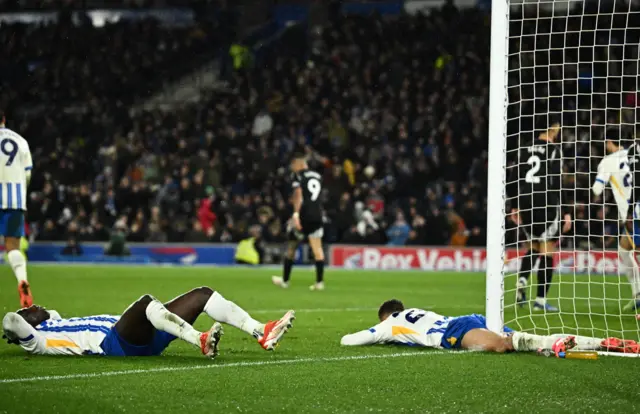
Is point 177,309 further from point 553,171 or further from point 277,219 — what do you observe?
point 277,219

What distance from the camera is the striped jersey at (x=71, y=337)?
714cm

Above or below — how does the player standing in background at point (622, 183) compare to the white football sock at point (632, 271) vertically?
above

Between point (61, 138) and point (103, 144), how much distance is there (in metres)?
1.43

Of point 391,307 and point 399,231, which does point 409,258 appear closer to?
point 399,231

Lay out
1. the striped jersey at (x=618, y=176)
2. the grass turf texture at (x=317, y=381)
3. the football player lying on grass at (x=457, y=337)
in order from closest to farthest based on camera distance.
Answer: the grass turf texture at (x=317, y=381) → the football player lying on grass at (x=457, y=337) → the striped jersey at (x=618, y=176)

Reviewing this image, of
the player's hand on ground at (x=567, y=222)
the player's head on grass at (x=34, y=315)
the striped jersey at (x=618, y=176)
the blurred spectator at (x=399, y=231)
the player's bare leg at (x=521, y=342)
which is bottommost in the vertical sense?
the player's bare leg at (x=521, y=342)

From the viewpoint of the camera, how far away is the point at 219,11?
33.8 metres

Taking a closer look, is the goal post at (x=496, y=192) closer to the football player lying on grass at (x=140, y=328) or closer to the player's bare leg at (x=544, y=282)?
the football player lying on grass at (x=140, y=328)

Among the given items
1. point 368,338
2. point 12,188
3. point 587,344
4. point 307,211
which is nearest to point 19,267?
point 12,188

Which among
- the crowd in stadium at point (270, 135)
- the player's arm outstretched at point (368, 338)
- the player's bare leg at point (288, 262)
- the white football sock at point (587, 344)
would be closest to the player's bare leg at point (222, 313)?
the player's arm outstretched at point (368, 338)

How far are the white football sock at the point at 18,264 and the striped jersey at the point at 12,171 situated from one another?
1.73 feet

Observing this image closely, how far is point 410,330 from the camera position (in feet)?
26.4

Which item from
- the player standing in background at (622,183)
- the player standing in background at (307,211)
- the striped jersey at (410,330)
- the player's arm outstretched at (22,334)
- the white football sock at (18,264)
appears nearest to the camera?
the player's arm outstretched at (22,334)

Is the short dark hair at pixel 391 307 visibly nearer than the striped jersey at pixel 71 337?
No
